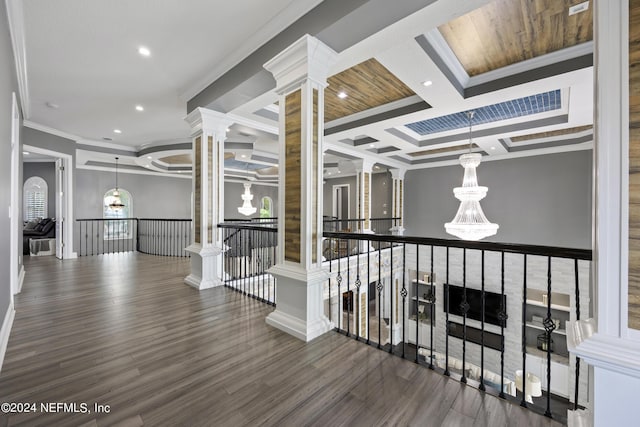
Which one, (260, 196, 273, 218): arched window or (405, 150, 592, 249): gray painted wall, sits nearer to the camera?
(405, 150, 592, 249): gray painted wall

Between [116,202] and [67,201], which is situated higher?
[116,202]

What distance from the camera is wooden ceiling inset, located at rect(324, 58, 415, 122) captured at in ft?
11.6

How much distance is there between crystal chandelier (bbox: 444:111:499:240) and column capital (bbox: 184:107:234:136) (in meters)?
3.85

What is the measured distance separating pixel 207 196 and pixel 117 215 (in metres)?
8.71

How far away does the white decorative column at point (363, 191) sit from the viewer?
8.07m

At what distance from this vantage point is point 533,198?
24.1ft

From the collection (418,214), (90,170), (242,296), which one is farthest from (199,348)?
(90,170)

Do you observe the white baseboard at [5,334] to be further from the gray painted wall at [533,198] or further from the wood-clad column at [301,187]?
the gray painted wall at [533,198]

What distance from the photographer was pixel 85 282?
4.45m

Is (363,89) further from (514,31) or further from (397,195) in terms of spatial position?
(397,195)

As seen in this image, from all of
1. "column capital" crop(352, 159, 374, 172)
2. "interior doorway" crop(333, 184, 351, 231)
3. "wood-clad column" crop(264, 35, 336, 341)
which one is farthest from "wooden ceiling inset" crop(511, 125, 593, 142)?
"interior doorway" crop(333, 184, 351, 231)

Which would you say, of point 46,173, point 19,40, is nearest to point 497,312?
point 19,40

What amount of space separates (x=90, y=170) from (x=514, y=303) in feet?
47.3

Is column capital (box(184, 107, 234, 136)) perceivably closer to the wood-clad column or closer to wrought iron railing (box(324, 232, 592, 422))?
the wood-clad column
